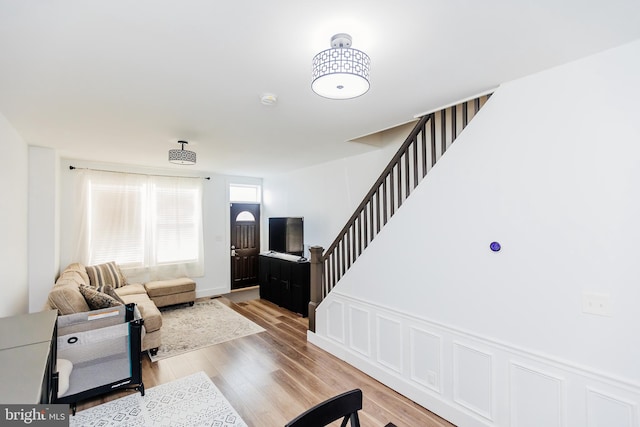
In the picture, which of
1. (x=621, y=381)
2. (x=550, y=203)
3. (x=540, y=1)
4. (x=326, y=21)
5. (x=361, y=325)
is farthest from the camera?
(x=361, y=325)

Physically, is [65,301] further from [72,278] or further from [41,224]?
[41,224]

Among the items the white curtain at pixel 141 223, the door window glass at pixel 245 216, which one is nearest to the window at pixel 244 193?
the door window glass at pixel 245 216

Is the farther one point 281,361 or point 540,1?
point 281,361

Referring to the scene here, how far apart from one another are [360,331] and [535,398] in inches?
64.9

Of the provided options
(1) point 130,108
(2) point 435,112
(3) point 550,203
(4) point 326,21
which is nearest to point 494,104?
(2) point 435,112

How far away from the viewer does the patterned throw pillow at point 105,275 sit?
437cm

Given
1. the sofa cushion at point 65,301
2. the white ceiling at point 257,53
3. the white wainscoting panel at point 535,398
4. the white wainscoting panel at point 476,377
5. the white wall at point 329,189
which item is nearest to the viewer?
the white ceiling at point 257,53

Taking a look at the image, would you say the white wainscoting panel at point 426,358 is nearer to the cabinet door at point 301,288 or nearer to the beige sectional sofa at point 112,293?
the cabinet door at point 301,288

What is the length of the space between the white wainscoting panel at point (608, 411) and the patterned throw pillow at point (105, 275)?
18.1 feet

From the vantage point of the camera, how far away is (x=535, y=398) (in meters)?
1.91

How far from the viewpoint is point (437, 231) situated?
2.49 m

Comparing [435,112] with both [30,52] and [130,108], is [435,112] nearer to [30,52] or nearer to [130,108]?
[130,108]

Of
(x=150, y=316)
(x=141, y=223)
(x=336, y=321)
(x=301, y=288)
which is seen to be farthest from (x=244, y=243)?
(x=336, y=321)

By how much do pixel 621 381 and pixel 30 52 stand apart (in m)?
3.75
